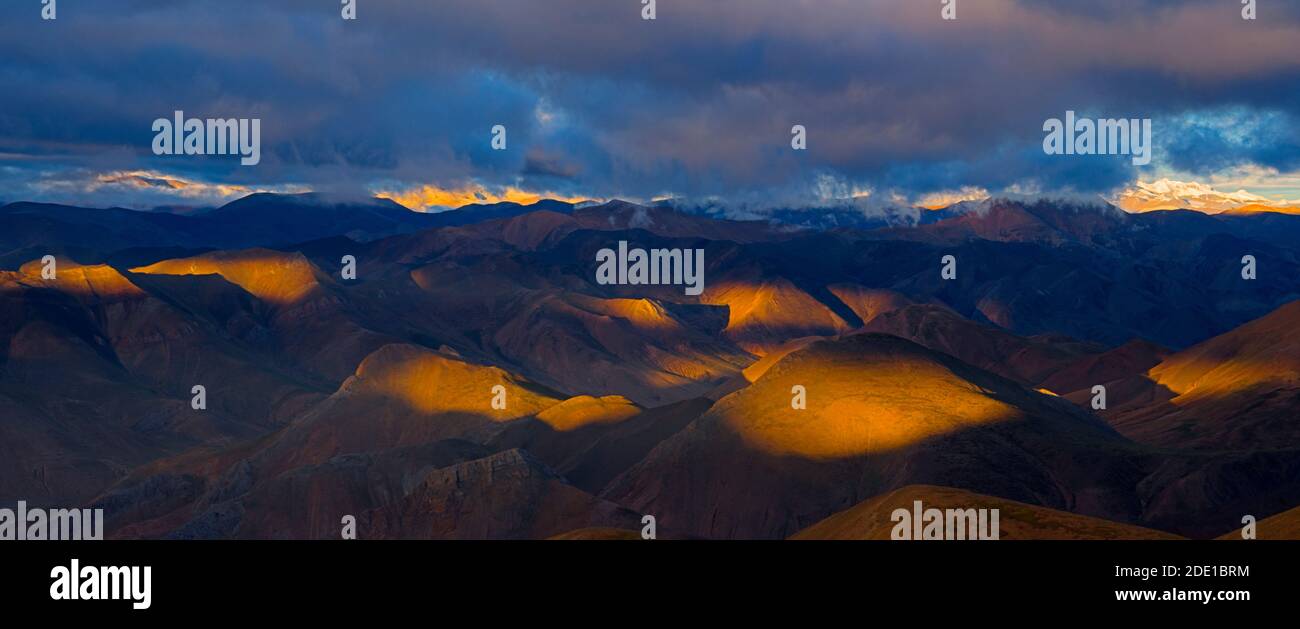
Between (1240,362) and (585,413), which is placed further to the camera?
(1240,362)

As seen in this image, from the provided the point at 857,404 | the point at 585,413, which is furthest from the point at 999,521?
the point at 585,413

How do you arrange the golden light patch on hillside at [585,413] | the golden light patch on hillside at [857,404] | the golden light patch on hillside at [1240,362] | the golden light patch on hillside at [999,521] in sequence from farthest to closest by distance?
the golden light patch on hillside at [1240,362] → the golden light patch on hillside at [585,413] → the golden light patch on hillside at [857,404] → the golden light patch on hillside at [999,521]

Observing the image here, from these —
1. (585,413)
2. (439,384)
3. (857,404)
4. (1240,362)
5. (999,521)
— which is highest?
(1240,362)

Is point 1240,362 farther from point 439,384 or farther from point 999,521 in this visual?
point 999,521

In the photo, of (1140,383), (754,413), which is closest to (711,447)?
(754,413)

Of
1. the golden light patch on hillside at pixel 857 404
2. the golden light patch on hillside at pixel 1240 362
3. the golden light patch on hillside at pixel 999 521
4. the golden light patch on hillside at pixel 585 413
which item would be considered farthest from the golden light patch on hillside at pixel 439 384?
the golden light patch on hillside at pixel 999 521

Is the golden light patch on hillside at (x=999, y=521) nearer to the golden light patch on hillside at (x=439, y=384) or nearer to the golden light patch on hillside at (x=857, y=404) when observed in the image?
the golden light patch on hillside at (x=857, y=404)
